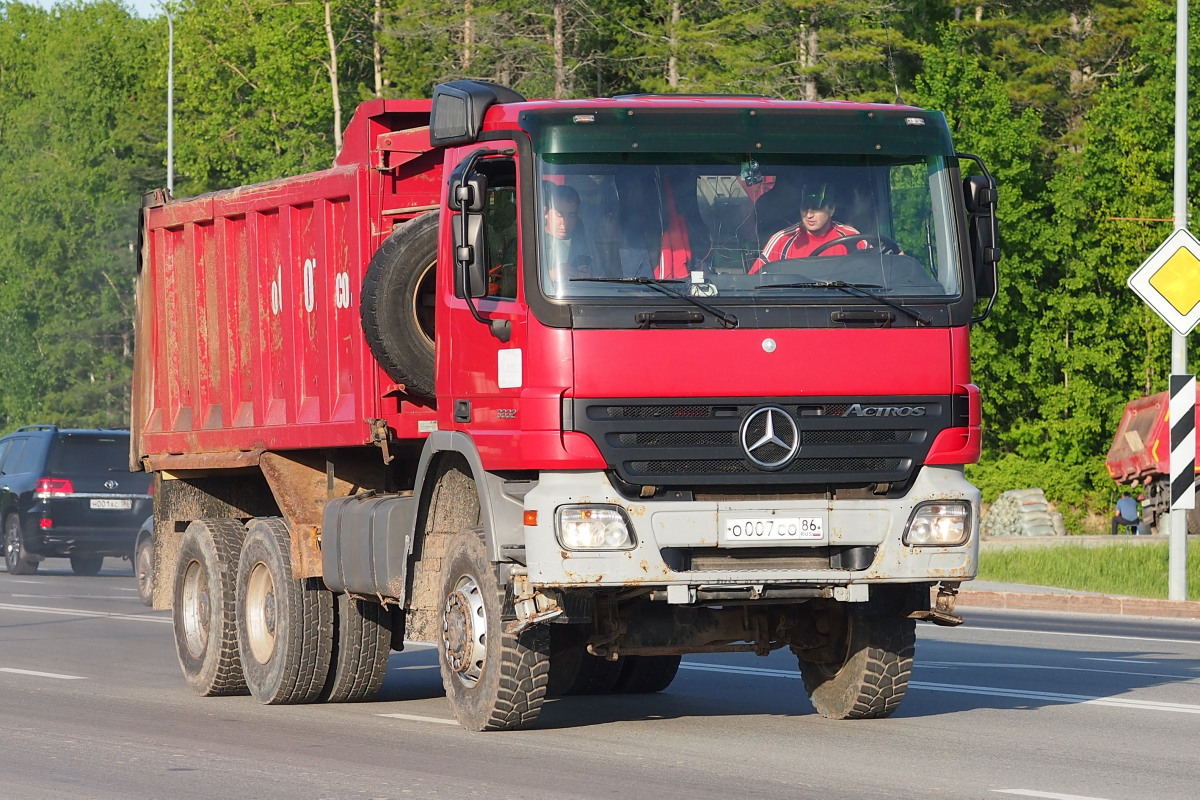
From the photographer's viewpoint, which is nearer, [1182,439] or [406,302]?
[406,302]

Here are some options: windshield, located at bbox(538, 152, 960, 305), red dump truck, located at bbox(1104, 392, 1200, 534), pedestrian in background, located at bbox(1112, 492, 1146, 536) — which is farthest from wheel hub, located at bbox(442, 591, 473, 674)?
pedestrian in background, located at bbox(1112, 492, 1146, 536)

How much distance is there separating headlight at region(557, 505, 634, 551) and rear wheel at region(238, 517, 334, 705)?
3368 millimetres

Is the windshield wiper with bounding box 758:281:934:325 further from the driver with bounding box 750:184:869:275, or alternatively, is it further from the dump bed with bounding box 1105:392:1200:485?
the dump bed with bounding box 1105:392:1200:485

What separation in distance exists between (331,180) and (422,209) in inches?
37.0

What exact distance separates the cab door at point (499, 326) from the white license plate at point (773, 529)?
1071 mm

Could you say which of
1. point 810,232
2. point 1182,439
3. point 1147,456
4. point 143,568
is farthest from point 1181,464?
point 1147,456

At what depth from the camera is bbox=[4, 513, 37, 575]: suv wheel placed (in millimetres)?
29328

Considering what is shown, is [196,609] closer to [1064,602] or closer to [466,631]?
[466,631]

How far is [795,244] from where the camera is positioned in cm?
996

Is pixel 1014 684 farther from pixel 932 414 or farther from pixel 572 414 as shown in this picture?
pixel 572 414

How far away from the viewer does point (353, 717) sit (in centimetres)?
1184

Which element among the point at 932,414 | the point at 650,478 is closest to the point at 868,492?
the point at 932,414

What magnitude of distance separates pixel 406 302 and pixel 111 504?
18538 millimetres

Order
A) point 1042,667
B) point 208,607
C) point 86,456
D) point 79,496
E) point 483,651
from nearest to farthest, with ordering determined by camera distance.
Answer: point 483,651, point 208,607, point 1042,667, point 79,496, point 86,456
